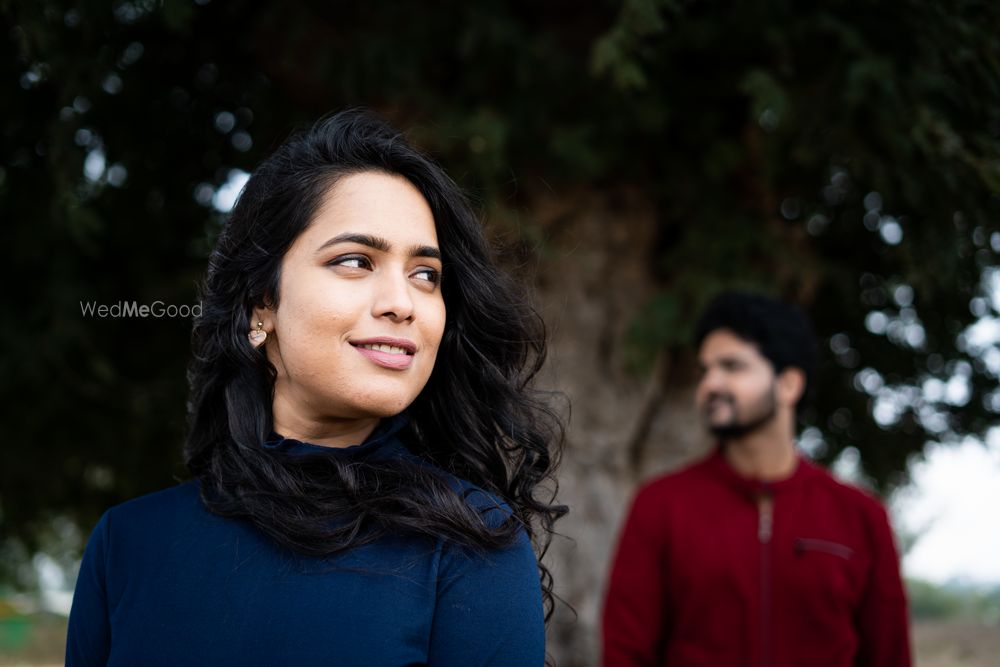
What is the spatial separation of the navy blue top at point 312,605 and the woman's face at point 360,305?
0.86 ft

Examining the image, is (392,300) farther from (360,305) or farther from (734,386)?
(734,386)

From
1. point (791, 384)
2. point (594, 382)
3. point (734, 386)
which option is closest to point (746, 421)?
point (734, 386)

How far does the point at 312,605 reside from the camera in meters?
1.53

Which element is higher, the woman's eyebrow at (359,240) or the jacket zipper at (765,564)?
the woman's eyebrow at (359,240)

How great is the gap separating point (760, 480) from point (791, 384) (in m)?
0.51

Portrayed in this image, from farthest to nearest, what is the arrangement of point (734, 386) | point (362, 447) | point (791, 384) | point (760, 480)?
point (791, 384), point (734, 386), point (760, 480), point (362, 447)

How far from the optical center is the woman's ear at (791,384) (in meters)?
3.89

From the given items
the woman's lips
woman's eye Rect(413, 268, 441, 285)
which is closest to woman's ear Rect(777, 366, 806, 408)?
woman's eye Rect(413, 268, 441, 285)

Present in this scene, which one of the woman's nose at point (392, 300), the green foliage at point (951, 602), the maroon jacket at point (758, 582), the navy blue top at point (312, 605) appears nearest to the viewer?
the navy blue top at point (312, 605)

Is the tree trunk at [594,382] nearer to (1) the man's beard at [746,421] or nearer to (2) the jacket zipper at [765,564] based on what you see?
(1) the man's beard at [746,421]

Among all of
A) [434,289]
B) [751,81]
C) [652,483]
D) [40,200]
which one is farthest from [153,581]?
[40,200]

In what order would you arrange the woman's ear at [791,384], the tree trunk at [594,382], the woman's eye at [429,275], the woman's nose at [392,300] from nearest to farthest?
the woman's nose at [392,300] → the woman's eye at [429,275] → the woman's ear at [791,384] → the tree trunk at [594,382]

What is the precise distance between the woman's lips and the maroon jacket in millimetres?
2044

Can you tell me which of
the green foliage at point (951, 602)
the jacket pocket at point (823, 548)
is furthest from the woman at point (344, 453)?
the green foliage at point (951, 602)
